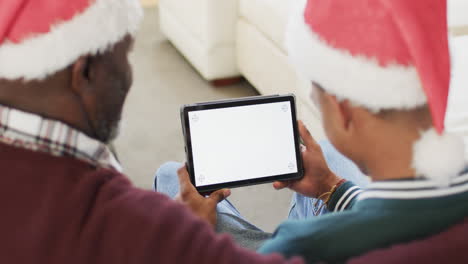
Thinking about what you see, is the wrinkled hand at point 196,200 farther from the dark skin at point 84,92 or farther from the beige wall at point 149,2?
the beige wall at point 149,2

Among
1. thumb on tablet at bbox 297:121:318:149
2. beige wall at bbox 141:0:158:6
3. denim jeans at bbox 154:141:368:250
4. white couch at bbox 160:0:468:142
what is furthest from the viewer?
beige wall at bbox 141:0:158:6

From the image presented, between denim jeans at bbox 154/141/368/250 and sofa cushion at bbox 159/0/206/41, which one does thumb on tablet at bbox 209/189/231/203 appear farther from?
sofa cushion at bbox 159/0/206/41

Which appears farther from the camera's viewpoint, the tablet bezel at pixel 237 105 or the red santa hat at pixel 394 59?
the tablet bezel at pixel 237 105

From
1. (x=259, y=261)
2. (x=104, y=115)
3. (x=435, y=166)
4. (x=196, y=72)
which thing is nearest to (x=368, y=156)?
(x=435, y=166)

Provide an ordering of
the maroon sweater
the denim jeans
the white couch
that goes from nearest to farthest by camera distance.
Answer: the maroon sweater, the denim jeans, the white couch

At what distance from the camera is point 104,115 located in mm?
803

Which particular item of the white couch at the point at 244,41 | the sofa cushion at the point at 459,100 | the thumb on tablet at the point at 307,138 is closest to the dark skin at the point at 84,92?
the thumb on tablet at the point at 307,138

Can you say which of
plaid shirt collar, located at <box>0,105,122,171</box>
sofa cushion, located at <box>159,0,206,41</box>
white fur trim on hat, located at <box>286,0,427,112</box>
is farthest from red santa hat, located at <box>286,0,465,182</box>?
sofa cushion, located at <box>159,0,206,41</box>

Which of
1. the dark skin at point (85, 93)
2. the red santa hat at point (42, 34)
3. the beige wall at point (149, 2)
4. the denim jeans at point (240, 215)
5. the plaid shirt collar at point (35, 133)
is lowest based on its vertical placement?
the denim jeans at point (240, 215)

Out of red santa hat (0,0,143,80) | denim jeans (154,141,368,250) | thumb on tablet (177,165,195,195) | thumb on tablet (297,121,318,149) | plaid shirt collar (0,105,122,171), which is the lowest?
denim jeans (154,141,368,250)

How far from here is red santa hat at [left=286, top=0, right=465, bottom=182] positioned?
71 cm

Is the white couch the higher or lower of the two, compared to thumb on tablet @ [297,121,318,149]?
higher

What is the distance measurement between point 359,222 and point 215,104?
0.49m

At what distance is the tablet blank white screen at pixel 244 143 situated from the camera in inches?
45.3
